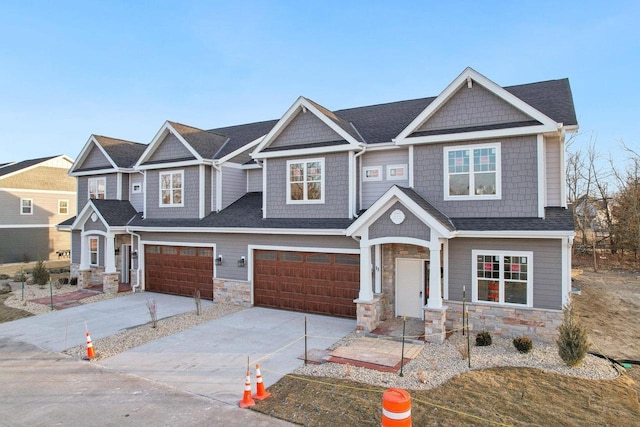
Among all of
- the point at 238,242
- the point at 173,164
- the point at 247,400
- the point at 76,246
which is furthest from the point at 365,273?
the point at 76,246

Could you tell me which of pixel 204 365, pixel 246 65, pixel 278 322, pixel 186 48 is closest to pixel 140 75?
pixel 186 48

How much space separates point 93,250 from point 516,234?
67.9ft

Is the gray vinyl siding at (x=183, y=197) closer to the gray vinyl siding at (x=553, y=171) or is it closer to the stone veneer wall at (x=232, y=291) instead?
the stone veneer wall at (x=232, y=291)

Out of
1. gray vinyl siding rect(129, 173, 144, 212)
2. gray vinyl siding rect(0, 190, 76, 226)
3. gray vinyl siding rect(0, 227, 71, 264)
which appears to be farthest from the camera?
→ gray vinyl siding rect(0, 227, 71, 264)

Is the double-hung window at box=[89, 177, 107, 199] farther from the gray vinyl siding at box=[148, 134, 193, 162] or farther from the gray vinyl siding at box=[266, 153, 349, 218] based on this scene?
the gray vinyl siding at box=[266, 153, 349, 218]

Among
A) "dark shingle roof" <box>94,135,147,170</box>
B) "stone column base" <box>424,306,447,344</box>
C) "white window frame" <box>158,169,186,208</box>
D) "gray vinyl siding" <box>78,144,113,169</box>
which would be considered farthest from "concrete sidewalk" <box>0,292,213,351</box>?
"stone column base" <box>424,306,447,344</box>

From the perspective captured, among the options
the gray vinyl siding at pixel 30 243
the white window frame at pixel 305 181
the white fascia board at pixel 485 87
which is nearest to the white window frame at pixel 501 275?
the white fascia board at pixel 485 87

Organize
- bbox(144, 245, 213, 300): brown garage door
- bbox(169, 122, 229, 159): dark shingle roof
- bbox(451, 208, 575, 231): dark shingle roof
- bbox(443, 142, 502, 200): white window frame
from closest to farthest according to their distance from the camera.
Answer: bbox(451, 208, 575, 231): dark shingle roof → bbox(443, 142, 502, 200): white window frame → bbox(144, 245, 213, 300): brown garage door → bbox(169, 122, 229, 159): dark shingle roof

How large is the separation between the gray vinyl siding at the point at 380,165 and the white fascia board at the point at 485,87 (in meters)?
1.06

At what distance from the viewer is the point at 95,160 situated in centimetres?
2303

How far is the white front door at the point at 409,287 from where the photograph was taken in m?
13.6

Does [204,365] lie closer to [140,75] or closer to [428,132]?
[428,132]

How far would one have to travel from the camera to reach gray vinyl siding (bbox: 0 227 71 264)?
103 ft

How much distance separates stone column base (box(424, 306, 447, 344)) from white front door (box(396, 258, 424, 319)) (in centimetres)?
216
